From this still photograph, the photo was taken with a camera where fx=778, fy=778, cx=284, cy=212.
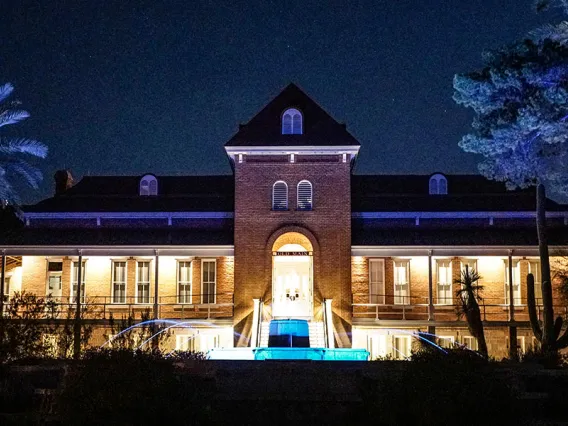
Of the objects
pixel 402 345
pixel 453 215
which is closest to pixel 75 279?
pixel 402 345

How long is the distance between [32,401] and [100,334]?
1636cm

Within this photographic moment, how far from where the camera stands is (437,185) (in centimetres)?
3834

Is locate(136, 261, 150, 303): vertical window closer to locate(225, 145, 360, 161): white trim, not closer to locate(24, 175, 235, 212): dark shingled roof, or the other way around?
locate(24, 175, 235, 212): dark shingled roof

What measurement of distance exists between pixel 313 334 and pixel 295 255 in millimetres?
3976

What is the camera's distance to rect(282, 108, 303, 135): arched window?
33750mm

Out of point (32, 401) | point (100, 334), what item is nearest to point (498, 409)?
point (32, 401)

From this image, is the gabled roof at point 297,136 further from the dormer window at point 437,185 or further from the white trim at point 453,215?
the dormer window at point 437,185

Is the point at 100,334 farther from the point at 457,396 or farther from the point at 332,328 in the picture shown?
the point at 457,396

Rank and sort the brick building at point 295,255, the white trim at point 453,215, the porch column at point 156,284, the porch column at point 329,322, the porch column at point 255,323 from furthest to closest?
the white trim at point 453,215, the brick building at point 295,255, the porch column at point 156,284, the porch column at point 255,323, the porch column at point 329,322

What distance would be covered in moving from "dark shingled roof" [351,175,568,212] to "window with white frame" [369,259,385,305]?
2.95 m

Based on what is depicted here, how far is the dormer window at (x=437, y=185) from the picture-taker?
38344 millimetres

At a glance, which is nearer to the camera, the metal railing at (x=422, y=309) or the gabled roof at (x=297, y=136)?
the gabled roof at (x=297, y=136)

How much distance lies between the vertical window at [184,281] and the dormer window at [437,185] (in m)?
12.5

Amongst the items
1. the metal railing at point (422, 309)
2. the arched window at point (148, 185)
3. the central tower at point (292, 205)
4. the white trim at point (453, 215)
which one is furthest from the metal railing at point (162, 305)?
the white trim at point (453, 215)
